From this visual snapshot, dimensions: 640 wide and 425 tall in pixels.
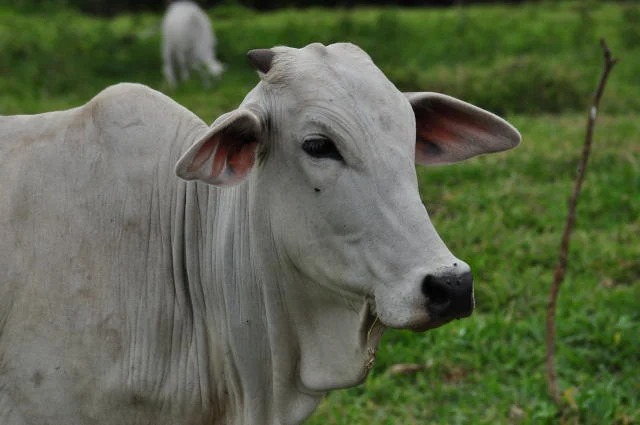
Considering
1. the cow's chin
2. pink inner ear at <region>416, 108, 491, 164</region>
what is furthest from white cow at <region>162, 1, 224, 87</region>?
the cow's chin

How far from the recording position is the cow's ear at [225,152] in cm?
226

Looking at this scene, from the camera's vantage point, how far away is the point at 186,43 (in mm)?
10688

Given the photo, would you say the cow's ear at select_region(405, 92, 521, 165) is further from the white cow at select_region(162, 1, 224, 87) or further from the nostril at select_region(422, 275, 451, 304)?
the white cow at select_region(162, 1, 224, 87)

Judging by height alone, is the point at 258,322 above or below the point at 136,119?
below

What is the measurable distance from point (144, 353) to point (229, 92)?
700 cm

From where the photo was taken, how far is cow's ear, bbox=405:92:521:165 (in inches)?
102

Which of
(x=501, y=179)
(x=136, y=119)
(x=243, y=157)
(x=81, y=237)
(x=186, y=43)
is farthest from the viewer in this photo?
(x=186, y=43)

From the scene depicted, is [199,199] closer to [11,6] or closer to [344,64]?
[344,64]

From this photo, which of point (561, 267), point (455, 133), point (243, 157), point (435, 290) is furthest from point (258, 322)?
point (561, 267)

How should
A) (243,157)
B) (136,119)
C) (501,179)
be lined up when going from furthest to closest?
(501,179) < (136,119) < (243,157)

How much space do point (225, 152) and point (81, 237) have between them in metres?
0.44

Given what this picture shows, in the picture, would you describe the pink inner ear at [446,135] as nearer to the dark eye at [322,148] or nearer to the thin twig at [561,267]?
the dark eye at [322,148]

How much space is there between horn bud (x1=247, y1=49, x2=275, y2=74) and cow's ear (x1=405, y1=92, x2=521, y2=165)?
392 millimetres

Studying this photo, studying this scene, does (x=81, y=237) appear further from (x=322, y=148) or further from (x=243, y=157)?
(x=322, y=148)
